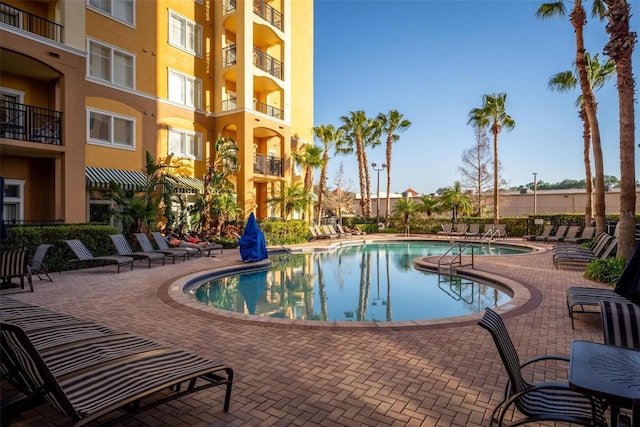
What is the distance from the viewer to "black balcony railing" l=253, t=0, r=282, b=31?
2330cm

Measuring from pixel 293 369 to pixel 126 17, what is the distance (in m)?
20.2

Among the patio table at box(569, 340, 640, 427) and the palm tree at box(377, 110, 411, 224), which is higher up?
the palm tree at box(377, 110, 411, 224)

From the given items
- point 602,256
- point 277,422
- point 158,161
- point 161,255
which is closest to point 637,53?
point 602,256

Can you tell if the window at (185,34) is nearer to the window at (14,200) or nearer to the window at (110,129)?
the window at (110,129)

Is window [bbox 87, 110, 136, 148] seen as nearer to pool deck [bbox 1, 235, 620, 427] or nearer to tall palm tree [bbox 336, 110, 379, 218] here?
pool deck [bbox 1, 235, 620, 427]

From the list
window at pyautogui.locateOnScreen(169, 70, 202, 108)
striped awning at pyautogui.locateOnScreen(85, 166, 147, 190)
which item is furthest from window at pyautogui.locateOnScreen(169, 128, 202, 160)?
striped awning at pyautogui.locateOnScreen(85, 166, 147, 190)

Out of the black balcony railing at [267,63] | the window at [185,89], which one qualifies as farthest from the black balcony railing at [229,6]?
the window at [185,89]

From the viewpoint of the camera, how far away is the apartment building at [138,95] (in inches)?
556

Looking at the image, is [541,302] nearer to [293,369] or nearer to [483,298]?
[483,298]

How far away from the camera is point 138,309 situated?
23.6 feet

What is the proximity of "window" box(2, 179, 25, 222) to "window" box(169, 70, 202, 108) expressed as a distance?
28.5ft

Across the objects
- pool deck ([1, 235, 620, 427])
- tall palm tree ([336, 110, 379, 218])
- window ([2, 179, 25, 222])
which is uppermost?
tall palm tree ([336, 110, 379, 218])

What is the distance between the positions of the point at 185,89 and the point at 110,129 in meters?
5.36

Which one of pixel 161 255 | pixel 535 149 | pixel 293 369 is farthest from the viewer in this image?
pixel 535 149
